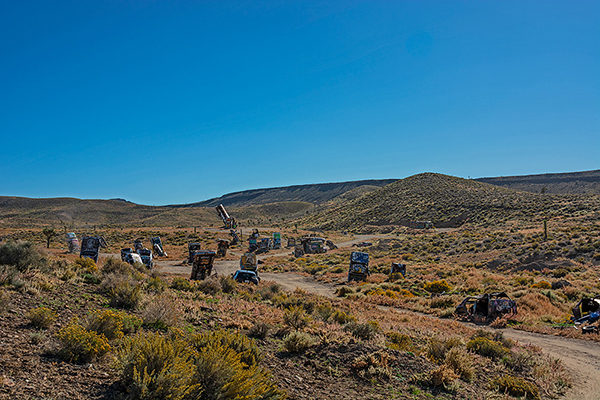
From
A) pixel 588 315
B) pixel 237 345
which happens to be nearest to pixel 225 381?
pixel 237 345

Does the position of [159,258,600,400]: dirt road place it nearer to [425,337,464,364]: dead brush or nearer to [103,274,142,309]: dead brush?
[425,337,464,364]: dead brush

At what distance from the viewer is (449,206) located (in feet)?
272

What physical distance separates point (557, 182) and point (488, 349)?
183 meters

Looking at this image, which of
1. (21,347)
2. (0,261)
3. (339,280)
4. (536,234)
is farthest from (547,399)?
(536,234)

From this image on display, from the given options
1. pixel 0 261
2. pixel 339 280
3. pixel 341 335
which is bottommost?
pixel 339 280

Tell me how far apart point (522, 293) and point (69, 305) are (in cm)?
2064

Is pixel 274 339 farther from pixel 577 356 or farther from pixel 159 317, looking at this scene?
pixel 577 356

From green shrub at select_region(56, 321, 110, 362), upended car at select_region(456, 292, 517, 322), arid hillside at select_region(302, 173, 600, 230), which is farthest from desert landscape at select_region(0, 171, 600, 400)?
arid hillside at select_region(302, 173, 600, 230)

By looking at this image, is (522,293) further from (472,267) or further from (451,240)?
(451,240)

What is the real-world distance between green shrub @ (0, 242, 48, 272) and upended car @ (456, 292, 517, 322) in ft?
56.2

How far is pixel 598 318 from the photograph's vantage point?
513 inches

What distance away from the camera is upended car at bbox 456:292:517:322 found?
15430 mm

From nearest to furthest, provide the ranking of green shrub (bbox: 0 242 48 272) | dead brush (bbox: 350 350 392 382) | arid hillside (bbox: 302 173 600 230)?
dead brush (bbox: 350 350 392 382) < green shrub (bbox: 0 242 48 272) < arid hillside (bbox: 302 173 600 230)

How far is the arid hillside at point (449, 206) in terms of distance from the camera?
60844 millimetres
